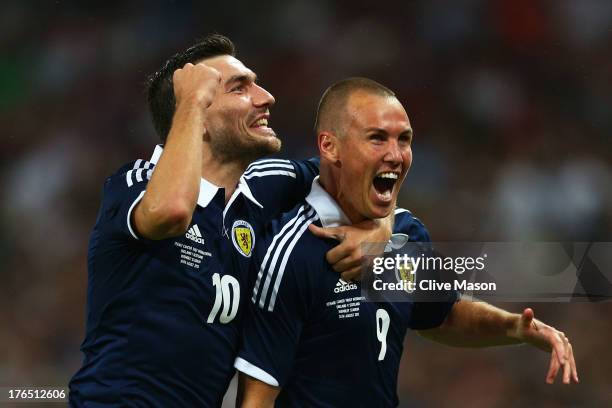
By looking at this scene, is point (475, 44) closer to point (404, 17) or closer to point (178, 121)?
point (404, 17)

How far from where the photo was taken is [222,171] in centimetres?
337

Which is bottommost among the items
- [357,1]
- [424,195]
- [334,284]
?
[334,284]

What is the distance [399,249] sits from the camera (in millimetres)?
3512

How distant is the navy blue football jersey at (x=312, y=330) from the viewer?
3.16m

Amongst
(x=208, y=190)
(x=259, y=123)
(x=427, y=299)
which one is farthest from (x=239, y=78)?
(x=427, y=299)

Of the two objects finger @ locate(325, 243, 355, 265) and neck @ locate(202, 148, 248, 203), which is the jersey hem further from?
neck @ locate(202, 148, 248, 203)

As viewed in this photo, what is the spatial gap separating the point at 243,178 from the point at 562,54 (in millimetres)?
4019

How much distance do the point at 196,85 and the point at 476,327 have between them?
63.4 inches

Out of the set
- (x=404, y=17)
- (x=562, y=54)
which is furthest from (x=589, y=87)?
(x=404, y=17)

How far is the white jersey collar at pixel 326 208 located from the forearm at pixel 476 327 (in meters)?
0.67

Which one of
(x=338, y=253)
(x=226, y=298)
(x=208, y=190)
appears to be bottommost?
(x=226, y=298)

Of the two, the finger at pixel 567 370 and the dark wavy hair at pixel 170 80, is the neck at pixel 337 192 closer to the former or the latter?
the dark wavy hair at pixel 170 80

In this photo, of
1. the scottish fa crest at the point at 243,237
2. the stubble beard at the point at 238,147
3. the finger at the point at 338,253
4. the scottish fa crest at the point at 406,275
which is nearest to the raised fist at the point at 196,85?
the stubble beard at the point at 238,147

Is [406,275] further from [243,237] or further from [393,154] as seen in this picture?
[243,237]
